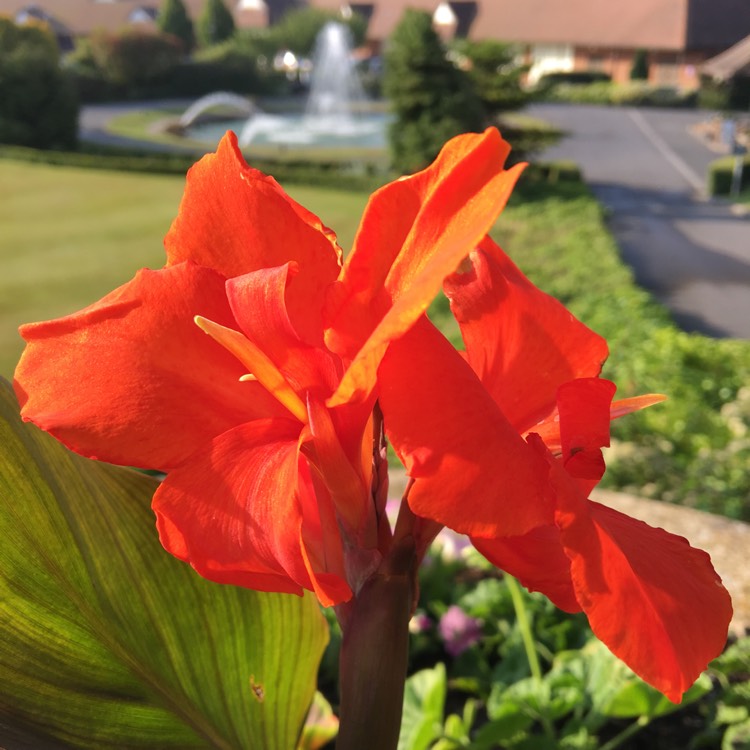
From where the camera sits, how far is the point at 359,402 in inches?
18.8

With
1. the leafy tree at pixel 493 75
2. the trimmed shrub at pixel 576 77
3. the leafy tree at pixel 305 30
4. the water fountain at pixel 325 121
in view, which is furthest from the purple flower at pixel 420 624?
the leafy tree at pixel 305 30

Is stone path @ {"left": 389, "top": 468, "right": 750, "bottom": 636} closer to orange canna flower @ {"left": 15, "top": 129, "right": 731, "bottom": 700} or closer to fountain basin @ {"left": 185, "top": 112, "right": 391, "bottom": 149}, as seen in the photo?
orange canna flower @ {"left": 15, "top": 129, "right": 731, "bottom": 700}

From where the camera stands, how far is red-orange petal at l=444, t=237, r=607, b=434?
1.85ft

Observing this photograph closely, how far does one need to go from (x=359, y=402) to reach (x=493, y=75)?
505 inches

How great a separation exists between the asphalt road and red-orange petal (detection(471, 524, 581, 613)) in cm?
709

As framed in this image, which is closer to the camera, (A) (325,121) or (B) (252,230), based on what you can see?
(B) (252,230)

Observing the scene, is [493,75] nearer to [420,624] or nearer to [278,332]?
[420,624]

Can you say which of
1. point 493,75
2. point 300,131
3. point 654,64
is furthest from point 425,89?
point 654,64

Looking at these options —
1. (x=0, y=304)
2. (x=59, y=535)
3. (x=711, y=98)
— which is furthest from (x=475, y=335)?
(x=711, y=98)

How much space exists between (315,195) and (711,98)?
15.3 metres

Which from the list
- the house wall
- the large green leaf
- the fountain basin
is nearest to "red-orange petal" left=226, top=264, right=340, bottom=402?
the large green leaf

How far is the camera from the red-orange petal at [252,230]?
0.57m

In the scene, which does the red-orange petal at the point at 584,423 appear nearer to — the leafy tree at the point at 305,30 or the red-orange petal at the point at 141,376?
the red-orange petal at the point at 141,376

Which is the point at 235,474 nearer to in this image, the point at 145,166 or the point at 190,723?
the point at 190,723
